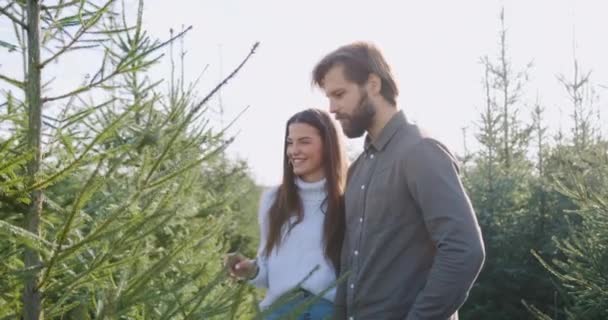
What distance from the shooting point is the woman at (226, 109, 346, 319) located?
10.6ft

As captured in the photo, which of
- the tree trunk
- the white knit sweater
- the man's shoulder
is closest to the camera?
the tree trunk

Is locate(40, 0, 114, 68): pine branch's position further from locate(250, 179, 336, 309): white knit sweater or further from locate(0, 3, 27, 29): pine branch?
locate(250, 179, 336, 309): white knit sweater

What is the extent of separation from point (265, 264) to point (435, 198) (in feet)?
4.09

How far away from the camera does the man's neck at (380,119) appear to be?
2.84 meters

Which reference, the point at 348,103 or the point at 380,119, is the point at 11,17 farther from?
the point at 380,119

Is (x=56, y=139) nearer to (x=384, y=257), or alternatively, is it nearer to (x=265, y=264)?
(x=384, y=257)

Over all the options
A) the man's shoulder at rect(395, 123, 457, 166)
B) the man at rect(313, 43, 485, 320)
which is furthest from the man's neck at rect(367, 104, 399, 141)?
the man's shoulder at rect(395, 123, 457, 166)

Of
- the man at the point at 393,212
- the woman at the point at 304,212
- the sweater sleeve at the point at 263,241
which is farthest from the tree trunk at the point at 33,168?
the sweater sleeve at the point at 263,241

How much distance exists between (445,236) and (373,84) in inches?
29.2

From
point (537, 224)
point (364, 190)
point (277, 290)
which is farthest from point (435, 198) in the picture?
point (537, 224)

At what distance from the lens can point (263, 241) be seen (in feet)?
11.4

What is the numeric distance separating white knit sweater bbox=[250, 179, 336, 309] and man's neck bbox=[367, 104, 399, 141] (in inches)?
24.1

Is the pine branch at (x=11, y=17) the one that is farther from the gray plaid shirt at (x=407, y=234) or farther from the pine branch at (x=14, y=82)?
the gray plaid shirt at (x=407, y=234)

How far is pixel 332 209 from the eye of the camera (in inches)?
129
